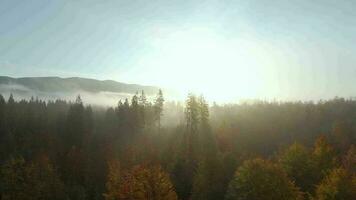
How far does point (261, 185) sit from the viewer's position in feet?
204

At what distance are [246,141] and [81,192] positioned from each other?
8292 centimetres

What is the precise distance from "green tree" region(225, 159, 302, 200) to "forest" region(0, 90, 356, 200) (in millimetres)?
148

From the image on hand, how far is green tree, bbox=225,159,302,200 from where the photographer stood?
200 feet

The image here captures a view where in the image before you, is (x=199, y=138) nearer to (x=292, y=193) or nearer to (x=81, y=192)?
(x=81, y=192)

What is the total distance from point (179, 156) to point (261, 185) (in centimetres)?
3484

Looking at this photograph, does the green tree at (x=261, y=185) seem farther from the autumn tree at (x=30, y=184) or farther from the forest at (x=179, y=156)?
the autumn tree at (x=30, y=184)

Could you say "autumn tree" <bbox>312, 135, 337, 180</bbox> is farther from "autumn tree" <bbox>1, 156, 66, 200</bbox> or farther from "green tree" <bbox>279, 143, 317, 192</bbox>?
"autumn tree" <bbox>1, 156, 66, 200</bbox>

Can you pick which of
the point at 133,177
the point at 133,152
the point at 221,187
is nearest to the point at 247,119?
the point at 133,152

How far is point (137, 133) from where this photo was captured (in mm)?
158500

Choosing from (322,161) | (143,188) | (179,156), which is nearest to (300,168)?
(322,161)

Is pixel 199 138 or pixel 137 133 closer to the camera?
pixel 199 138

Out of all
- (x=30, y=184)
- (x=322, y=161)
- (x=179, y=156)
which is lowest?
(x=30, y=184)

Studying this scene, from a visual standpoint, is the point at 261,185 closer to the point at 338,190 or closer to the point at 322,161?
the point at 338,190

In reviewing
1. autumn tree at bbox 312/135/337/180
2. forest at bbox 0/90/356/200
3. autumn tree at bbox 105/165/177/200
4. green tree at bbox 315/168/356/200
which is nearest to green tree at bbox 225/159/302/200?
forest at bbox 0/90/356/200
